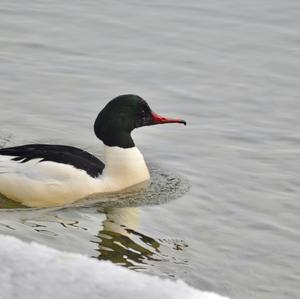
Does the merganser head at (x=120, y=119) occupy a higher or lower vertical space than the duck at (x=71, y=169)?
higher

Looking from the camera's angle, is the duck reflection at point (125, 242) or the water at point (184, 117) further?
the water at point (184, 117)

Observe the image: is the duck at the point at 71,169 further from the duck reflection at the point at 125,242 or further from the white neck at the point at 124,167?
the duck reflection at the point at 125,242

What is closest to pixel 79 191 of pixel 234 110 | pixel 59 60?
pixel 234 110

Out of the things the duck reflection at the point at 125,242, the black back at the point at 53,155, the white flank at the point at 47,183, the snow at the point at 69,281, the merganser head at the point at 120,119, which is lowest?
the duck reflection at the point at 125,242

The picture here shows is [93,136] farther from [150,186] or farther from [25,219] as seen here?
[25,219]

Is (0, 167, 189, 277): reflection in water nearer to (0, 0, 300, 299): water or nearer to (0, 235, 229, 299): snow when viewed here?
(0, 0, 300, 299): water

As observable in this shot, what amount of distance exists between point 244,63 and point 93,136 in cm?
332

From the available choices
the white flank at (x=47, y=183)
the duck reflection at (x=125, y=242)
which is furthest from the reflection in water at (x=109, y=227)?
the white flank at (x=47, y=183)

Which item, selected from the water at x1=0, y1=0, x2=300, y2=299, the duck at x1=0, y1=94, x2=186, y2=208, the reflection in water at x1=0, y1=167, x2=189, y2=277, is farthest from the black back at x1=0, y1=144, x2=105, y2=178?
the water at x1=0, y1=0, x2=300, y2=299

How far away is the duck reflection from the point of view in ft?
24.6

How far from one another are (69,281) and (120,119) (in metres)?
7.04

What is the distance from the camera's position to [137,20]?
1470 centimetres

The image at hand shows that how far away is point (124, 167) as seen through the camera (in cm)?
962

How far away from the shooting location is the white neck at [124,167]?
952cm
